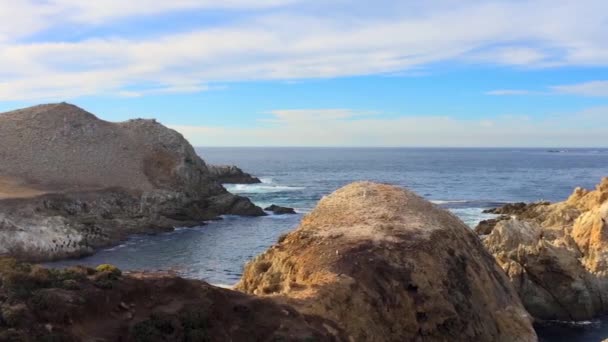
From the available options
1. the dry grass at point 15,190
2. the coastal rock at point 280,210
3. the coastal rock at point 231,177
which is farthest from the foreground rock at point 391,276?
the coastal rock at point 231,177

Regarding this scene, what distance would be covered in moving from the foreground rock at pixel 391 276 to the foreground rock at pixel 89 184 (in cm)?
3036

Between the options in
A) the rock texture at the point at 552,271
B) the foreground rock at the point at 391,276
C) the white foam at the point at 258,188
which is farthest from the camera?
the white foam at the point at 258,188

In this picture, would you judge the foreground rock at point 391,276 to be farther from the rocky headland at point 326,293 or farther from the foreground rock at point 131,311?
the foreground rock at point 131,311

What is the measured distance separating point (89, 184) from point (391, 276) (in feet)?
180

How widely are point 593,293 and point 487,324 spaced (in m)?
13.0

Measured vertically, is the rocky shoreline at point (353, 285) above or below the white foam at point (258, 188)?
above

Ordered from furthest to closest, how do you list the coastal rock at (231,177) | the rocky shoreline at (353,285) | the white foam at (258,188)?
the coastal rock at (231,177), the white foam at (258,188), the rocky shoreline at (353,285)

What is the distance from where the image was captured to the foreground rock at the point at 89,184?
2046 inches

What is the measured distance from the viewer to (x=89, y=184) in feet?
232

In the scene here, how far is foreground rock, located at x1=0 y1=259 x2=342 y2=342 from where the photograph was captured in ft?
51.3

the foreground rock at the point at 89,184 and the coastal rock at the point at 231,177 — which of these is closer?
the foreground rock at the point at 89,184

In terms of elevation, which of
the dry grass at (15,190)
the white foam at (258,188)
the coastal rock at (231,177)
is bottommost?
the white foam at (258,188)

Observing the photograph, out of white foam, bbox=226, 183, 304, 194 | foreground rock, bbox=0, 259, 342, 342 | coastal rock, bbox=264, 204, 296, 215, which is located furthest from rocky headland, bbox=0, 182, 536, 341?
white foam, bbox=226, 183, 304, 194

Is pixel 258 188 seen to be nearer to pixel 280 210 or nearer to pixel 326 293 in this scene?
pixel 280 210
